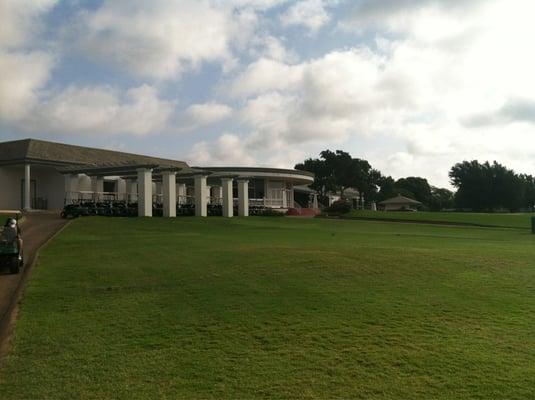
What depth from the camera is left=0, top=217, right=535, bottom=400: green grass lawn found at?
4969mm

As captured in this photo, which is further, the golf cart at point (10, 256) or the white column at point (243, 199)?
the white column at point (243, 199)

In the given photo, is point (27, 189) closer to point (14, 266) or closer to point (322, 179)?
point (14, 266)

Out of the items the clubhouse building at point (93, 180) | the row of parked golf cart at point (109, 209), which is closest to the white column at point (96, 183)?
the clubhouse building at point (93, 180)

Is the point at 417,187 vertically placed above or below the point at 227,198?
above

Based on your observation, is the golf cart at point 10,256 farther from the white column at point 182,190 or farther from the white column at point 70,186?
the white column at point 182,190

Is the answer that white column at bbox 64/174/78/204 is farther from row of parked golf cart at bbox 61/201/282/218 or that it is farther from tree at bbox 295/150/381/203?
tree at bbox 295/150/381/203

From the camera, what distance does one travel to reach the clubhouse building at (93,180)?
3319 centimetres

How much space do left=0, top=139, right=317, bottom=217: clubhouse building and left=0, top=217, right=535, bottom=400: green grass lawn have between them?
70.8ft

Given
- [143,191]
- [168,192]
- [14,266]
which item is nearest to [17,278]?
[14,266]

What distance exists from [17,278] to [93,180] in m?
27.9

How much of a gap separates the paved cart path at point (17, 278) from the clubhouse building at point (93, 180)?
8866mm

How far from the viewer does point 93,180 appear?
38094 mm

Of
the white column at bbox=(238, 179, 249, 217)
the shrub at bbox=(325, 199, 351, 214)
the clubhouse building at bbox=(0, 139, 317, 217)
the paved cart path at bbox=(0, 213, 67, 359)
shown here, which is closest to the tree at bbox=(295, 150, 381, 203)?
the shrub at bbox=(325, 199, 351, 214)

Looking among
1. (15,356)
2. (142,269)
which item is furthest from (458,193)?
(15,356)
